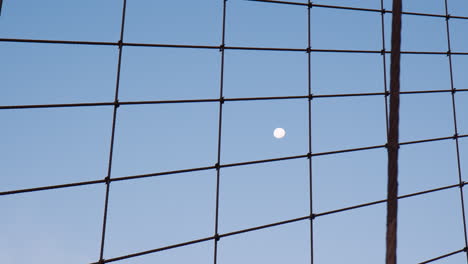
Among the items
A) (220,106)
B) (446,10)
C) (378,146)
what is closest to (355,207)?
(378,146)

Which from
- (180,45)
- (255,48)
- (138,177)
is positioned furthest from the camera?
(255,48)

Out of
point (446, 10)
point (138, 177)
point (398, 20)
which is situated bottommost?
Answer: point (138, 177)

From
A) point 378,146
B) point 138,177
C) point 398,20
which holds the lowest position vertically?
point 138,177

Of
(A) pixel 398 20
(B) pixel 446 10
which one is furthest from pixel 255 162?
(B) pixel 446 10

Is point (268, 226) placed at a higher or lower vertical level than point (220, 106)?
lower

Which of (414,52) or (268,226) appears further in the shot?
(414,52)

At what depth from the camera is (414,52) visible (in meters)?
8.20

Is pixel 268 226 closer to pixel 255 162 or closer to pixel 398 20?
pixel 255 162

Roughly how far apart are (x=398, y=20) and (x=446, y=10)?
6261mm

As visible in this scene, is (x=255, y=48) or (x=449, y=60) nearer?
(x=255, y=48)

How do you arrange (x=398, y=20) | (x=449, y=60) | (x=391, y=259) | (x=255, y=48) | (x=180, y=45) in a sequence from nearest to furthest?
(x=391, y=259)
(x=398, y=20)
(x=180, y=45)
(x=255, y=48)
(x=449, y=60)

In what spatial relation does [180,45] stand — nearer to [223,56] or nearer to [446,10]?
[223,56]

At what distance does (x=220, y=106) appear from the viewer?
249 inches

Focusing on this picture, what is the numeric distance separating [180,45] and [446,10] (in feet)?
17.7
